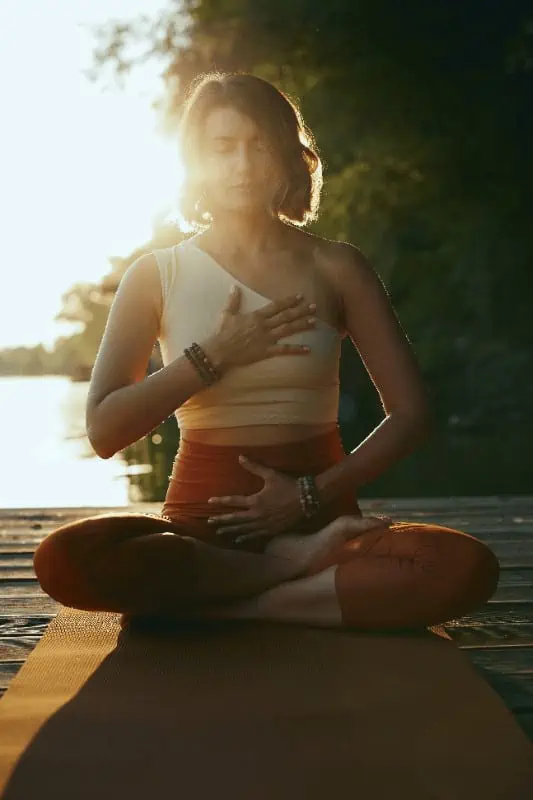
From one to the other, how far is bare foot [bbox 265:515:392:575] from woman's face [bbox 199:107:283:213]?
77 cm

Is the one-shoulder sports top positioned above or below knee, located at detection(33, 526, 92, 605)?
above

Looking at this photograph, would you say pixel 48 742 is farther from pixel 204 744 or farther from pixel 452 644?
pixel 452 644

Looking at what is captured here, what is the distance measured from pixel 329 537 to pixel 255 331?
1.61ft

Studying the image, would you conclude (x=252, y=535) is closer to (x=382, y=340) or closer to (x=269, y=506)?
(x=269, y=506)

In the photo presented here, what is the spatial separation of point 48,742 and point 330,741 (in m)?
0.45

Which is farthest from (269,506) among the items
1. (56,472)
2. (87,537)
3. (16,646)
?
(56,472)

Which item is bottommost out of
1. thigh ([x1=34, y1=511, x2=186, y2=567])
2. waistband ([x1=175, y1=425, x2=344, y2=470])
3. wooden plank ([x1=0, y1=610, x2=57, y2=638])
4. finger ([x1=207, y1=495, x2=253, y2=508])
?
wooden plank ([x1=0, y1=610, x2=57, y2=638])

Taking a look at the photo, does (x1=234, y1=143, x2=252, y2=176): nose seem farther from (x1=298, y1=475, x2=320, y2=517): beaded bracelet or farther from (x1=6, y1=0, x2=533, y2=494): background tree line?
(x1=6, y1=0, x2=533, y2=494): background tree line

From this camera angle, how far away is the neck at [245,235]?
246 cm

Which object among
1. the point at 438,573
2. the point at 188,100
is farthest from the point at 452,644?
the point at 188,100

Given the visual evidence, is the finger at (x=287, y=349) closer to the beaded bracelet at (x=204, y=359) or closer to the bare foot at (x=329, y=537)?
the beaded bracelet at (x=204, y=359)

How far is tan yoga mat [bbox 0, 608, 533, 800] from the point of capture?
146 centimetres

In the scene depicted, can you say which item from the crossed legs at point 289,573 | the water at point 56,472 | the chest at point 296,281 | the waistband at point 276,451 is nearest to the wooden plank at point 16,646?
the crossed legs at point 289,573

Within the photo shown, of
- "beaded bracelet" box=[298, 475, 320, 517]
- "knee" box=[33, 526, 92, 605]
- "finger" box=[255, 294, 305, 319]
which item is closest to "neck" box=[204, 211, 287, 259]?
"finger" box=[255, 294, 305, 319]
